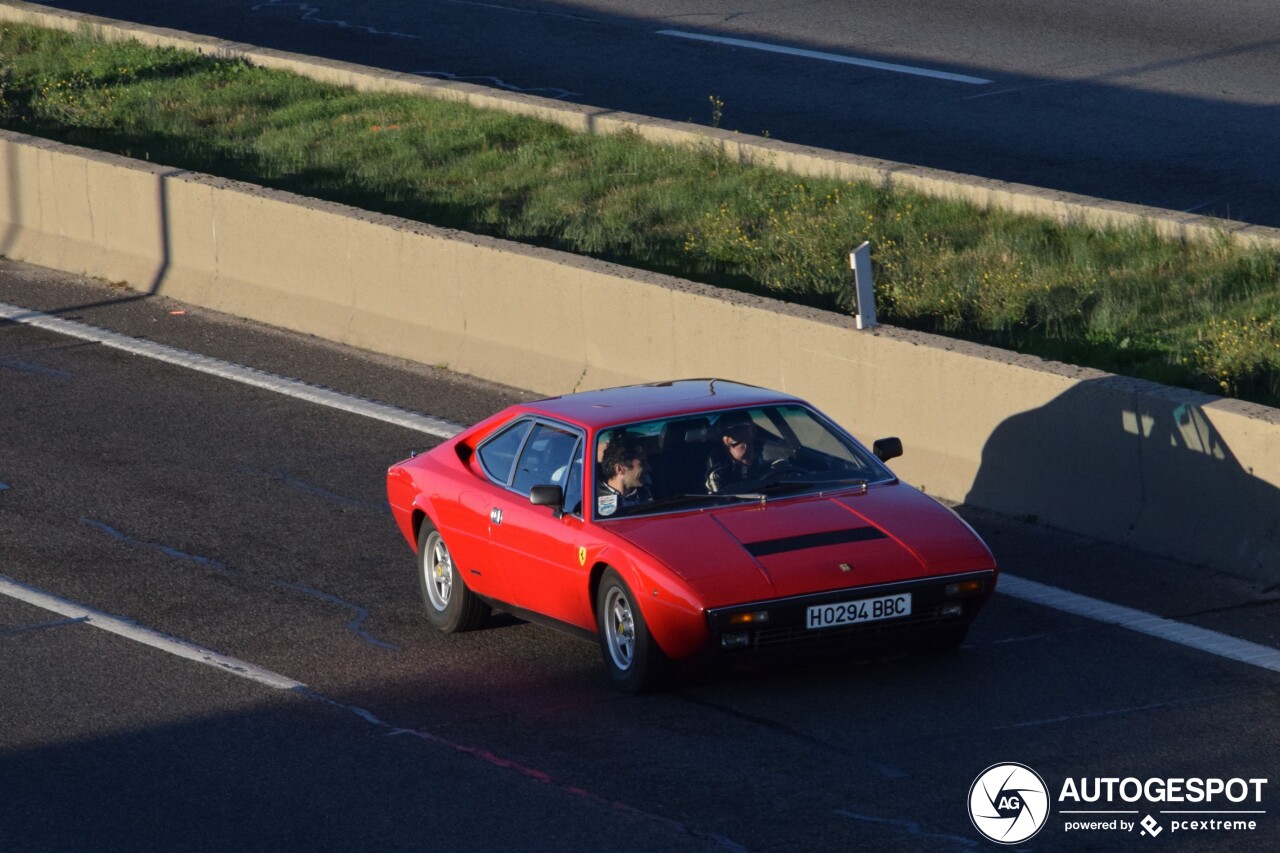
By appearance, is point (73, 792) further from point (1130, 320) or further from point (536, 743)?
point (1130, 320)

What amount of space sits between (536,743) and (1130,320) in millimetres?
7081

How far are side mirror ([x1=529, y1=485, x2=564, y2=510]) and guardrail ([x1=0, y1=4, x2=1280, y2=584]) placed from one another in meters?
3.50

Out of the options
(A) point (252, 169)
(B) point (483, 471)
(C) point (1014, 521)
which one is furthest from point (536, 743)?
(A) point (252, 169)

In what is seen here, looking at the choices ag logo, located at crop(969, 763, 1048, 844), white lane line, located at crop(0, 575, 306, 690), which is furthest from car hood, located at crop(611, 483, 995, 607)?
white lane line, located at crop(0, 575, 306, 690)

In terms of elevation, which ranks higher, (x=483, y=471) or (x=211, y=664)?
(x=483, y=471)

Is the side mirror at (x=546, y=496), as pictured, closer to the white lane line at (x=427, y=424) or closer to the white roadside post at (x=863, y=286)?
the white lane line at (x=427, y=424)

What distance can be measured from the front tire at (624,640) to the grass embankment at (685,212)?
4.97 metres

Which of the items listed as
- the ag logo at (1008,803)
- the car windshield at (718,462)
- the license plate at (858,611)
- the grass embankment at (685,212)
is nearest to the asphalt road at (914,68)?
the grass embankment at (685,212)

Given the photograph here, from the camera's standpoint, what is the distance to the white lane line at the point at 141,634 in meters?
9.91

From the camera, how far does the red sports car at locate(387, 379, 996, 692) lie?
9.10 metres

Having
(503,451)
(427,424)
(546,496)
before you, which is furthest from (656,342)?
(546,496)

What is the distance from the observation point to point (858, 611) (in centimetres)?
912

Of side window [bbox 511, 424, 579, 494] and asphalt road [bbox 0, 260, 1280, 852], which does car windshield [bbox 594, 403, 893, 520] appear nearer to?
side window [bbox 511, 424, 579, 494]

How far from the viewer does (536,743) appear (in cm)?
879
